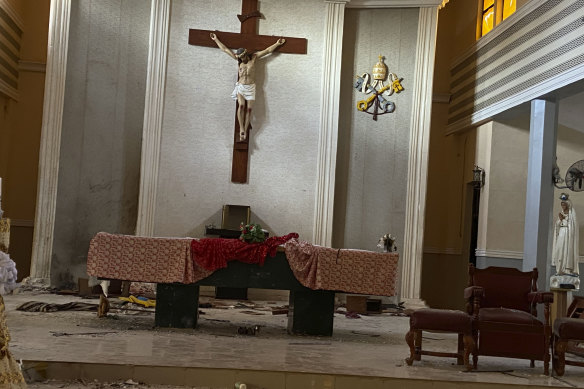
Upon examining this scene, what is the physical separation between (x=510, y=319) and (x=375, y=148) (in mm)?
6197

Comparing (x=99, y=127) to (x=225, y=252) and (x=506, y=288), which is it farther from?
(x=506, y=288)

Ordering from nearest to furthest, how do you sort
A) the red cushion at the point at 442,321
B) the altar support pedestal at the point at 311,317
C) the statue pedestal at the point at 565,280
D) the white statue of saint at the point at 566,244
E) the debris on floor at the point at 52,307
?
the red cushion at the point at 442,321
the altar support pedestal at the point at 311,317
the debris on floor at the point at 52,307
the statue pedestal at the point at 565,280
the white statue of saint at the point at 566,244

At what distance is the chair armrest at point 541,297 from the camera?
715 centimetres

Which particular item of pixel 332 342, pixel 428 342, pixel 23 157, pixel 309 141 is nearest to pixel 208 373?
pixel 332 342

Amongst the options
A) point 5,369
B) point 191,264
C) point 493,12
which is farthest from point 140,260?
point 493,12

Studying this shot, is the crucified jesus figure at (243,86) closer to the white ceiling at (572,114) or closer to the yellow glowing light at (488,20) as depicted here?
the yellow glowing light at (488,20)

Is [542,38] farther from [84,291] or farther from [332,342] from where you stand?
[84,291]

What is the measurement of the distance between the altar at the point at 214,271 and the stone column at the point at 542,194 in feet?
11.7

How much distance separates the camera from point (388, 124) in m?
13.0

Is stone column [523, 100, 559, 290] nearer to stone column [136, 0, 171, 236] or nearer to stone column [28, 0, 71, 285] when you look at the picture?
stone column [136, 0, 171, 236]

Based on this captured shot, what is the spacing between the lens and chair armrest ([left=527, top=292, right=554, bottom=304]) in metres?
7.15

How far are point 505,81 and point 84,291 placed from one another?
7.34 metres

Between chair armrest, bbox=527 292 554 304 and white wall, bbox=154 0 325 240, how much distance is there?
5624 mm

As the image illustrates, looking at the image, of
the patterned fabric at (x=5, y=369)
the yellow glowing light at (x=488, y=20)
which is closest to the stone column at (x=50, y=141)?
the yellow glowing light at (x=488, y=20)
